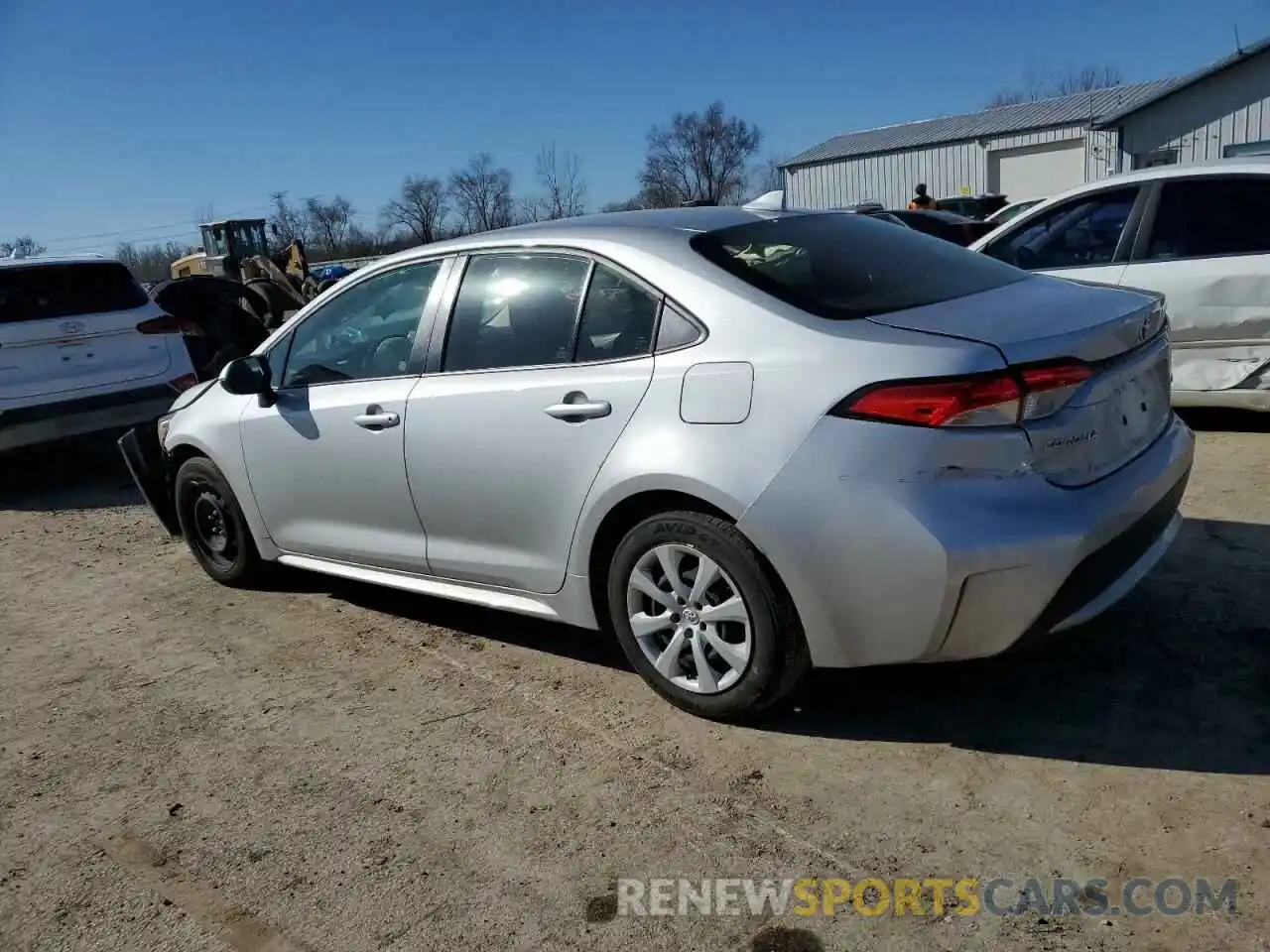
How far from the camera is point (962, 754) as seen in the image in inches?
123

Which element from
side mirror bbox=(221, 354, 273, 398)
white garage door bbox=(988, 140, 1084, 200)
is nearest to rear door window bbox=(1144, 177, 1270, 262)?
side mirror bbox=(221, 354, 273, 398)

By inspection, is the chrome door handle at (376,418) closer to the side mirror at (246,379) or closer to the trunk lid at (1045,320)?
the side mirror at (246,379)

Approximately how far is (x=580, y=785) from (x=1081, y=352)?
1.91m

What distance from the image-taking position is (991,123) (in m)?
41.6

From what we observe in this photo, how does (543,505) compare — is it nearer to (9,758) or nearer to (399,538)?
(399,538)

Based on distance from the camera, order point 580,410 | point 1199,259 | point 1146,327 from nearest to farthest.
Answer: point 1146,327 < point 580,410 < point 1199,259

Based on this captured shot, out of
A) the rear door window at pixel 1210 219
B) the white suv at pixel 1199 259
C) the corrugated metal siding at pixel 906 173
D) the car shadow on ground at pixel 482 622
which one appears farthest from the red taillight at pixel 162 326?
the corrugated metal siding at pixel 906 173

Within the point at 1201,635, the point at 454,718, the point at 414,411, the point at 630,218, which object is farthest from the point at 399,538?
the point at 1201,635

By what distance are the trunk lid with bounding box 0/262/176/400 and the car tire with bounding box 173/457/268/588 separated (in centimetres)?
299

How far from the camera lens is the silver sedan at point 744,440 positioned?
284 centimetres

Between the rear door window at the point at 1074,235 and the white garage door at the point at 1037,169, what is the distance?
33.0 metres

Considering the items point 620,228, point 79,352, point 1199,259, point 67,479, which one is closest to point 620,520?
point 620,228

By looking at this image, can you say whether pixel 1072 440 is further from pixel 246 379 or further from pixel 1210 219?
pixel 1210 219

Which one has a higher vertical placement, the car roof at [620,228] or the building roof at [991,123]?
the building roof at [991,123]
